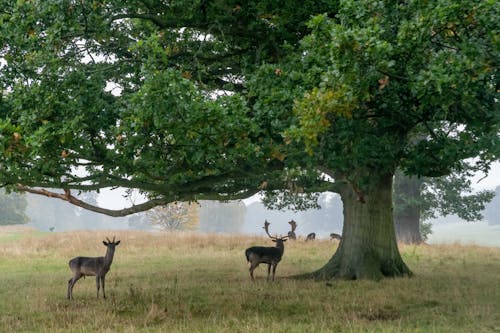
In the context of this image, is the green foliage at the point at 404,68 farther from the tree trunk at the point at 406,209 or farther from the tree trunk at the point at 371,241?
the tree trunk at the point at 406,209

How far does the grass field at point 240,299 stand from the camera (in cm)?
1003

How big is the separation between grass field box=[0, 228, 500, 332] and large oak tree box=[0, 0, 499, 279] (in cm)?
311

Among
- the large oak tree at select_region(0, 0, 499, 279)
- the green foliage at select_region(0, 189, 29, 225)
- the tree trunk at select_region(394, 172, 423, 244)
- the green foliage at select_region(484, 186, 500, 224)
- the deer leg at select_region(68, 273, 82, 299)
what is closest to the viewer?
the large oak tree at select_region(0, 0, 499, 279)

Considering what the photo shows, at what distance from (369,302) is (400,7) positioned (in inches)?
263

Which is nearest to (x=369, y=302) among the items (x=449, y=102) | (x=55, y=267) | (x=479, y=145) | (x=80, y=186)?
(x=479, y=145)

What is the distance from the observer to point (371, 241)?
56.6 ft

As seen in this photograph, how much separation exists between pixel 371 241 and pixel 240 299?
6.18 meters

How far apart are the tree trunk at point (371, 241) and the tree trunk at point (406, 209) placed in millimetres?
18343

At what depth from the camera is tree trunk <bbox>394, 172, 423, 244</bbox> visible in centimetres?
3534

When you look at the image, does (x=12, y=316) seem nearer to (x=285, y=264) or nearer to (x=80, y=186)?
(x=80, y=186)

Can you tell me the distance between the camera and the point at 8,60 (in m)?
11.4

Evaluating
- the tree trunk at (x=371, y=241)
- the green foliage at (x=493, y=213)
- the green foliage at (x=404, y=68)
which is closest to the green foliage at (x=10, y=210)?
the tree trunk at (x=371, y=241)

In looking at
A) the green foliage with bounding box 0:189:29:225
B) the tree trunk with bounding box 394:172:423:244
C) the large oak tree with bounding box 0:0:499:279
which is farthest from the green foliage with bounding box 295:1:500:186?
the green foliage with bounding box 0:189:29:225

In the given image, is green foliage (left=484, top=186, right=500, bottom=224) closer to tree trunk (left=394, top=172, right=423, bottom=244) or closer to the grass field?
tree trunk (left=394, top=172, right=423, bottom=244)
